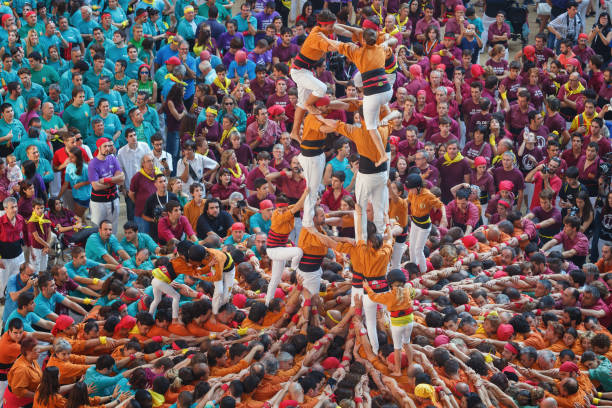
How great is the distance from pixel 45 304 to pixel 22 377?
151cm

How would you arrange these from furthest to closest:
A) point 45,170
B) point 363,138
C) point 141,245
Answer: point 45,170, point 141,245, point 363,138

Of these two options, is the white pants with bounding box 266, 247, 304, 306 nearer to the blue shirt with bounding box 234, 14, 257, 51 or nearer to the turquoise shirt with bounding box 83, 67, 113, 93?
the turquoise shirt with bounding box 83, 67, 113, 93

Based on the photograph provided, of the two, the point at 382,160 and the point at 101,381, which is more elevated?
the point at 382,160

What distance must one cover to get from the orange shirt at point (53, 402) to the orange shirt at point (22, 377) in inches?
18.6

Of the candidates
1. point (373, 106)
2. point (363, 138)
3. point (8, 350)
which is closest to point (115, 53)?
point (8, 350)

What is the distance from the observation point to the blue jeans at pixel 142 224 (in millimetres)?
15648

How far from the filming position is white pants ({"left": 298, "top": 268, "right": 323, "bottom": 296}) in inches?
496

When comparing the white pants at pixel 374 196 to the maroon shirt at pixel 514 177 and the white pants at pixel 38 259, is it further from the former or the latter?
the white pants at pixel 38 259

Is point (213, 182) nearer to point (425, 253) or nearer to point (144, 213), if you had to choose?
point (144, 213)

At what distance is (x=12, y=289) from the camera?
1344 cm

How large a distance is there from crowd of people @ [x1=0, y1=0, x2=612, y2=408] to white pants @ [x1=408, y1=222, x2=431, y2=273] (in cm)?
3

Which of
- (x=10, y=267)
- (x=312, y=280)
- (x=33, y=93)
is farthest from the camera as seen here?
(x=33, y=93)

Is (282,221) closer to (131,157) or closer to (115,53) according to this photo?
(131,157)

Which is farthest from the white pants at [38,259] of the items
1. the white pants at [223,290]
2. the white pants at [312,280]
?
the white pants at [312,280]
